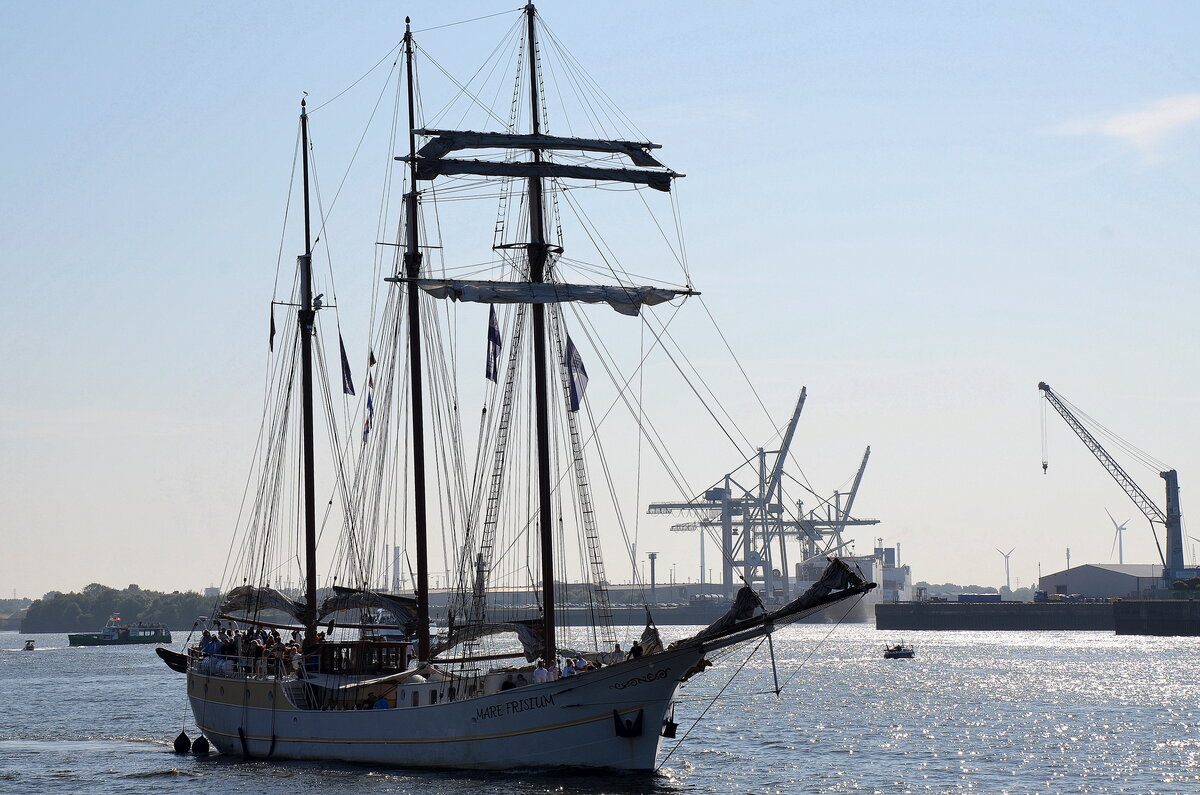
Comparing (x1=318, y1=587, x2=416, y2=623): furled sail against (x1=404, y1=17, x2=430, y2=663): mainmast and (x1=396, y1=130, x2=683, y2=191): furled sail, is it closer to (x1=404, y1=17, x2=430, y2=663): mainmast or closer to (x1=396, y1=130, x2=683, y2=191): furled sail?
(x1=404, y1=17, x2=430, y2=663): mainmast

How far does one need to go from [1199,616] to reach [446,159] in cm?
13579

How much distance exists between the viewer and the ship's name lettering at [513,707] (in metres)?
39.0

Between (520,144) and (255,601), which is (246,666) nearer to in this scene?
(255,601)

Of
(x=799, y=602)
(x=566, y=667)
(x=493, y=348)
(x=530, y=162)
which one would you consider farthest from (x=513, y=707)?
(x=530, y=162)

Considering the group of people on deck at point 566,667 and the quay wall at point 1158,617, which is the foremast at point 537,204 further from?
the quay wall at point 1158,617

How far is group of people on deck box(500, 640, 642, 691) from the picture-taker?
129ft

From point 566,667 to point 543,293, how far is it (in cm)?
1129

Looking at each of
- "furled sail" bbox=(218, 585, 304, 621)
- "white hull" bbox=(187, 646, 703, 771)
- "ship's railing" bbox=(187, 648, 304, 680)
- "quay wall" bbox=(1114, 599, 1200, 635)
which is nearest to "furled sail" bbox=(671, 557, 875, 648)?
"white hull" bbox=(187, 646, 703, 771)

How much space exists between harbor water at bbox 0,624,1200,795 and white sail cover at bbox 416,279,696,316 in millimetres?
14070

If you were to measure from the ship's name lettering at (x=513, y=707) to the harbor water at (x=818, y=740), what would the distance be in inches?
62.4

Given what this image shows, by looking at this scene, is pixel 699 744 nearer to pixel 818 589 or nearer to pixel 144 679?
pixel 818 589

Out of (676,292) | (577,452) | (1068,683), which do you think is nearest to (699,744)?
(577,452)

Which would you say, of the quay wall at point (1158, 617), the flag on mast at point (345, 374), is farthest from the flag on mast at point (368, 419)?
the quay wall at point (1158, 617)

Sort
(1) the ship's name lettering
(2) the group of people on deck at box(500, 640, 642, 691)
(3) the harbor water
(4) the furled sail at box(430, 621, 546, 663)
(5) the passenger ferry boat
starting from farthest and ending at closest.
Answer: (5) the passenger ferry boat
(4) the furled sail at box(430, 621, 546, 663)
(3) the harbor water
(2) the group of people on deck at box(500, 640, 642, 691)
(1) the ship's name lettering
